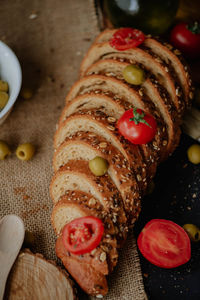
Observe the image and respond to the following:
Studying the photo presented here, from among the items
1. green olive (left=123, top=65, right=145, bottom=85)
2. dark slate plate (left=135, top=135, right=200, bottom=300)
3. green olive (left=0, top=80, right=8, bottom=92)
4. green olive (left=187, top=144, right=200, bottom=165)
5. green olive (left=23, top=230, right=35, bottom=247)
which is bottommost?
dark slate plate (left=135, top=135, right=200, bottom=300)

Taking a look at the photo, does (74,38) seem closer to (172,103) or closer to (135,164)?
(172,103)

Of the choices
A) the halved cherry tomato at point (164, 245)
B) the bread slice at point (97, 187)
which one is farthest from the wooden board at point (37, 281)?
the halved cherry tomato at point (164, 245)

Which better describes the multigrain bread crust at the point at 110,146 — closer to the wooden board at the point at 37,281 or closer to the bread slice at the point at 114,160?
the bread slice at the point at 114,160

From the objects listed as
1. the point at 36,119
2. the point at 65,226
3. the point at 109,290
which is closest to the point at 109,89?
the point at 36,119

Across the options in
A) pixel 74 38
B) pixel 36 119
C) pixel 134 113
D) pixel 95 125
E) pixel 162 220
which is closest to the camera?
pixel 134 113

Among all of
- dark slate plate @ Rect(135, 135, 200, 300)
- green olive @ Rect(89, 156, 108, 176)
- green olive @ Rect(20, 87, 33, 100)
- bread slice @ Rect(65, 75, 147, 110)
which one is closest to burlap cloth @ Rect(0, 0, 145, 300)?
green olive @ Rect(20, 87, 33, 100)

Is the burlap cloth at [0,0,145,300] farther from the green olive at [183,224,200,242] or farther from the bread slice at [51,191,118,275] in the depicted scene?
the green olive at [183,224,200,242]
